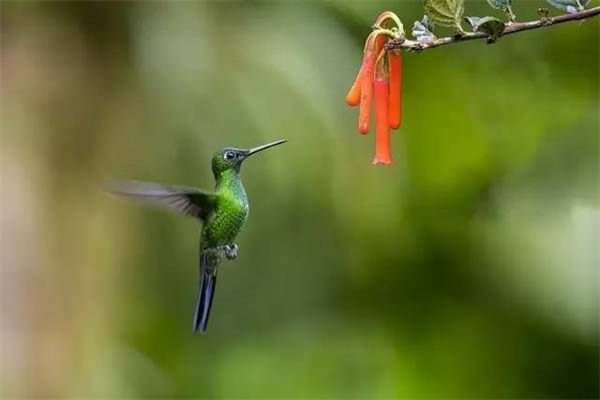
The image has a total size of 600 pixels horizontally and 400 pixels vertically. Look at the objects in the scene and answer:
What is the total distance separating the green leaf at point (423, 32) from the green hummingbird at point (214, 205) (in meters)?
0.14

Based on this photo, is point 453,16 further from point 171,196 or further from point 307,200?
point 307,200

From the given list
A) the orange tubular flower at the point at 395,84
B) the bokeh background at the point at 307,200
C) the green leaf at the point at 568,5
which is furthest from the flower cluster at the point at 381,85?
the bokeh background at the point at 307,200

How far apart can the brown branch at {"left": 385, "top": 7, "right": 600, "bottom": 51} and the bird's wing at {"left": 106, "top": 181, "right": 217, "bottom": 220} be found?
200 mm

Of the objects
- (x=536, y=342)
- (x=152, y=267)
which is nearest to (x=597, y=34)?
(x=536, y=342)

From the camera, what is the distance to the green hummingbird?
2.37ft

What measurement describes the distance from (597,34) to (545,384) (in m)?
0.98

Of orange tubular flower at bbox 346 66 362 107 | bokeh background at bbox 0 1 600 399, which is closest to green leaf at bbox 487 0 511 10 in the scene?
orange tubular flower at bbox 346 66 362 107

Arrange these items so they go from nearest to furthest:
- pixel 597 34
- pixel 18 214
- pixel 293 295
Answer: pixel 597 34, pixel 18 214, pixel 293 295

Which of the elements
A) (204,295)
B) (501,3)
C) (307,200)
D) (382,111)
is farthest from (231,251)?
(307,200)

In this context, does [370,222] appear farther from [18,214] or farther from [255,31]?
[18,214]

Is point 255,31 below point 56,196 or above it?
above

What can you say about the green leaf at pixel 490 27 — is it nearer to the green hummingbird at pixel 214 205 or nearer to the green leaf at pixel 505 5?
the green leaf at pixel 505 5

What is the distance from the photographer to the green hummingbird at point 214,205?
722 millimetres

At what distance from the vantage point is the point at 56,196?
2.78 metres
